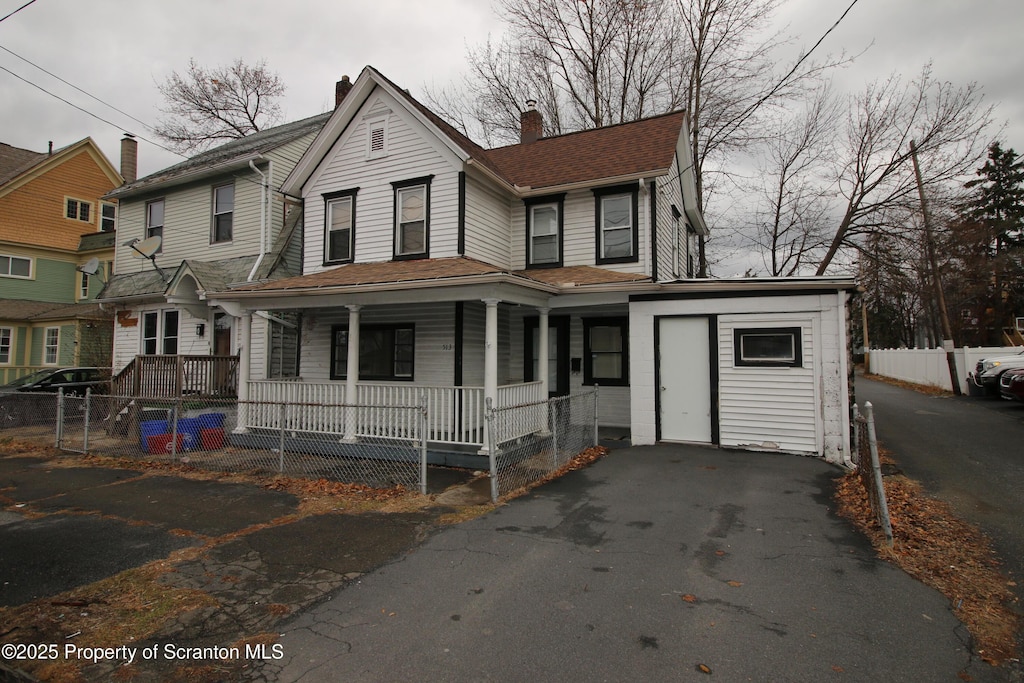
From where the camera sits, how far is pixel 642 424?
34.6ft

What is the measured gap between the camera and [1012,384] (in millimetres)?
15320

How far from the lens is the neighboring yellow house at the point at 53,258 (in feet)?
68.8

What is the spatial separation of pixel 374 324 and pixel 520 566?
28.4 ft

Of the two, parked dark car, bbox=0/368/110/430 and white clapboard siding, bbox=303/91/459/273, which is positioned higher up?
white clapboard siding, bbox=303/91/459/273

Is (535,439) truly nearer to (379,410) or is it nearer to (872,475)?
(379,410)

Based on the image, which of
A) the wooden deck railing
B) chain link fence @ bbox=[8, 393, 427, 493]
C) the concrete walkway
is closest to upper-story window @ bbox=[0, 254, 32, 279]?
chain link fence @ bbox=[8, 393, 427, 493]

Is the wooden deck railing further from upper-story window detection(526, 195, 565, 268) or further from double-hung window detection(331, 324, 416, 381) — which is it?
upper-story window detection(526, 195, 565, 268)

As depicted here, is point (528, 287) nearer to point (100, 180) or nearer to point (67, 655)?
point (67, 655)

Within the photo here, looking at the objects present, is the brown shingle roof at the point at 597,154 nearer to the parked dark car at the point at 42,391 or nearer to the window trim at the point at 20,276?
the parked dark car at the point at 42,391

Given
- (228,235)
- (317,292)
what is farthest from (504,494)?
(228,235)

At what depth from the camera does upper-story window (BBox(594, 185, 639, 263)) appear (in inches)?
454

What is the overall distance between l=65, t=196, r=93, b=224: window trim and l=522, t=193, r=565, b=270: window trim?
24.0 metres

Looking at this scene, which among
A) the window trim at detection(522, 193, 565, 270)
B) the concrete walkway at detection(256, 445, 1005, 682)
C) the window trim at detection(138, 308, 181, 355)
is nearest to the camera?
the concrete walkway at detection(256, 445, 1005, 682)

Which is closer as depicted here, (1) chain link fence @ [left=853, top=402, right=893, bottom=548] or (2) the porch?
(1) chain link fence @ [left=853, top=402, right=893, bottom=548]
